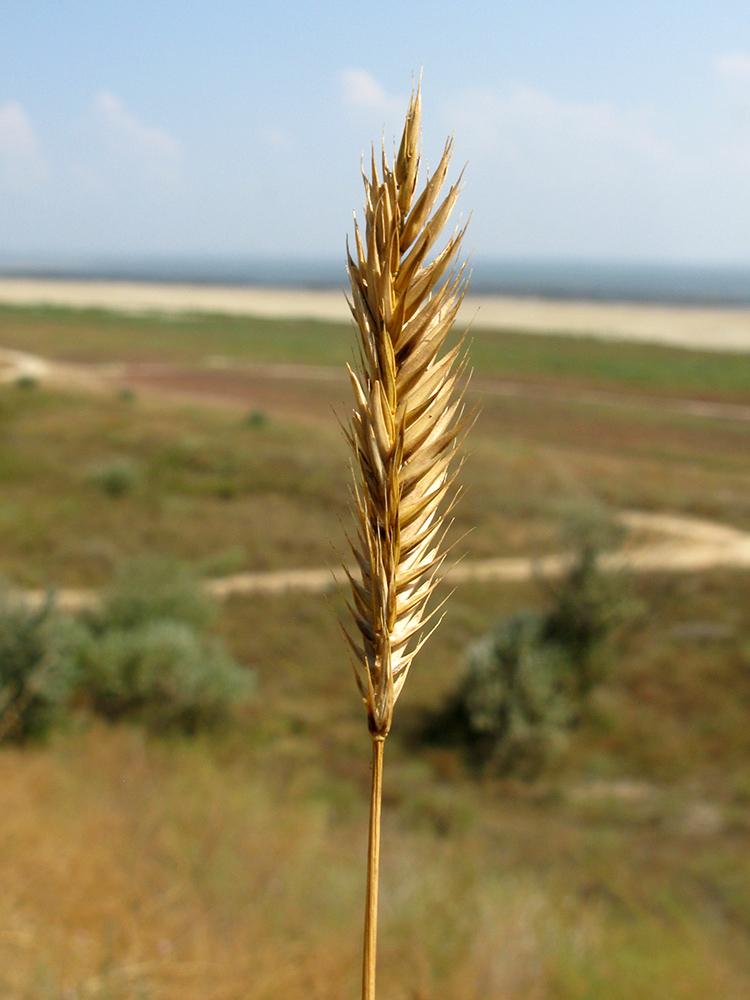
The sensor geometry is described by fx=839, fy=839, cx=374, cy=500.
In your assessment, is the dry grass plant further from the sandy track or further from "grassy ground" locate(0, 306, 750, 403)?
"grassy ground" locate(0, 306, 750, 403)

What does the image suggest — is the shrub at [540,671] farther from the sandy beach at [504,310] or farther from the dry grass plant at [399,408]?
the sandy beach at [504,310]

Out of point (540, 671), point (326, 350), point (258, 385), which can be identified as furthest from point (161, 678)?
point (326, 350)

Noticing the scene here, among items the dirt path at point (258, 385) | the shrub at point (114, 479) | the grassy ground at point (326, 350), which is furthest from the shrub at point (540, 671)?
Result: the grassy ground at point (326, 350)

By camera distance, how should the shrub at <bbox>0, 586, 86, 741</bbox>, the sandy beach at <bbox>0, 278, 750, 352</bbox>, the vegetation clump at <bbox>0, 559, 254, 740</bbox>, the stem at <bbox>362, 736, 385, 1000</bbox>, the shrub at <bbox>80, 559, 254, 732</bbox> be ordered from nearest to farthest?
the stem at <bbox>362, 736, 385, 1000</bbox> < the shrub at <bbox>0, 586, 86, 741</bbox> < the vegetation clump at <bbox>0, 559, 254, 740</bbox> < the shrub at <bbox>80, 559, 254, 732</bbox> < the sandy beach at <bbox>0, 278, 750, 352</bbox>

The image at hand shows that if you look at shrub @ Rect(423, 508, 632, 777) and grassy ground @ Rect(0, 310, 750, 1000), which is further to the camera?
shrub @ Rect(423, 508, 632, 777)

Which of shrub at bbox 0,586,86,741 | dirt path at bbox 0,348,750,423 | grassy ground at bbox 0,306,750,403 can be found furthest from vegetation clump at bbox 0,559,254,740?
grassy ground at bbox 0,306,750,403

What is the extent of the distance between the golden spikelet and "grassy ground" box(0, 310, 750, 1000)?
1743mm

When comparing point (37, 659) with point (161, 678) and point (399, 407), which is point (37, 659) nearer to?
point (161, 678)

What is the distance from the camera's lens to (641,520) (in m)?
26.1

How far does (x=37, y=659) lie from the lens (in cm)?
1415

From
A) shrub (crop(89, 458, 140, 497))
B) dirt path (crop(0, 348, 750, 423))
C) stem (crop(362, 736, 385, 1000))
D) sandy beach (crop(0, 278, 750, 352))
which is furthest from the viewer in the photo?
sandy beach (crop(0, 278, 750, 352))

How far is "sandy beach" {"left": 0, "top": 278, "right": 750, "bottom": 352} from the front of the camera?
98812 millimetres

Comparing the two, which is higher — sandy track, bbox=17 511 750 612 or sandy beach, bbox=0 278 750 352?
sandy beach, bbox=0 278 750 352

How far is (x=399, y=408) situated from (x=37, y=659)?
14723 mm
